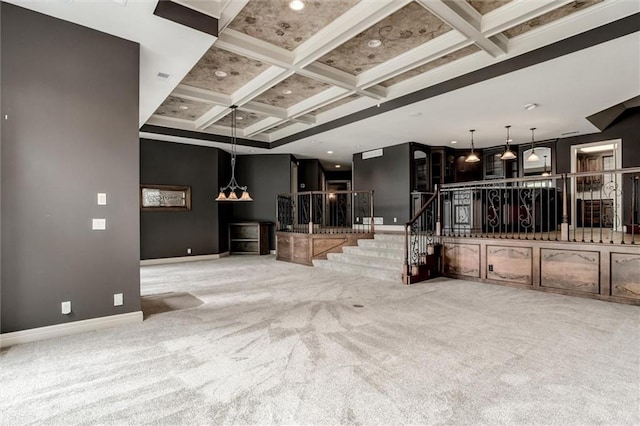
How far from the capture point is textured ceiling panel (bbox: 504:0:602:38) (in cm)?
367

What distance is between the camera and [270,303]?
4492 mm

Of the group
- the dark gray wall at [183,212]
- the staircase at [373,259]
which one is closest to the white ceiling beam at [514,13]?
the staircase at [373,259]

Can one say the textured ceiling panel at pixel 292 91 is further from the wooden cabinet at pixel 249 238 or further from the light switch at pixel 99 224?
the wooden cabinet at pixel 249 238

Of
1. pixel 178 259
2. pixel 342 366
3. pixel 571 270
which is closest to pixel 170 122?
pixel 178 259

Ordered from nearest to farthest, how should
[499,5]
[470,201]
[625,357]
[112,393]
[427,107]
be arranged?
[112,393] < [625,357] < [499,5] < [427,107] < [470,201]

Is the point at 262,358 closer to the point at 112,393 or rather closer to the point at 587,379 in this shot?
the point at 112,393

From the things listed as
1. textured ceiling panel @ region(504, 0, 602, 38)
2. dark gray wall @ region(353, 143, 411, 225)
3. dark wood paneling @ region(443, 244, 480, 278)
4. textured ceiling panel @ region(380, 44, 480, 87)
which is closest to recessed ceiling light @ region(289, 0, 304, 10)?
textured ceiling panel @ region(380, 44, 480, 87)

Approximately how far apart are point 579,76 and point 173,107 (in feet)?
23.7

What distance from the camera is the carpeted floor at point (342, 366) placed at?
202cm

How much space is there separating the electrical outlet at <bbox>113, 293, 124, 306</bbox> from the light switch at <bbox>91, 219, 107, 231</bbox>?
2.46 ft

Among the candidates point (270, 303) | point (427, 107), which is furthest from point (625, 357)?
point (427, 107)

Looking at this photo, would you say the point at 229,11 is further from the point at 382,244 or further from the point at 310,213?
the point at 382,244

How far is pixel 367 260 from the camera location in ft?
22.5

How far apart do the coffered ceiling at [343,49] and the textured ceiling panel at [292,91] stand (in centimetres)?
2
